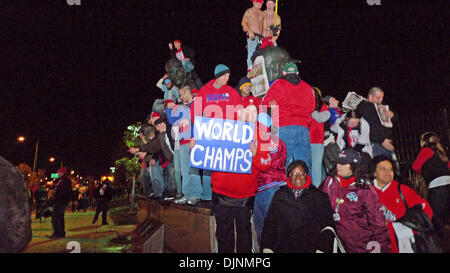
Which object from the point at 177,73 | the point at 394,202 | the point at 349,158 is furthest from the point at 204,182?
the point at 177,73

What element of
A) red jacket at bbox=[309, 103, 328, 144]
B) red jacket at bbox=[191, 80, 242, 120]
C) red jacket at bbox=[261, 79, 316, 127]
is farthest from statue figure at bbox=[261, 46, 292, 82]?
red jacket at bbox=[191, 80, 242, 120]

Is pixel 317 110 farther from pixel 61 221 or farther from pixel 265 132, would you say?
pixel 61 221

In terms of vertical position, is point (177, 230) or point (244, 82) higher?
point (244, 82)

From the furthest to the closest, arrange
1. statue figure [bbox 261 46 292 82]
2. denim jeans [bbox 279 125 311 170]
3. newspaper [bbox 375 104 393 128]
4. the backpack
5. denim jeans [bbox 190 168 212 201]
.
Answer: statue figure [bbox 261 46 292 82] → newspaper [bbox 375 104 393 128] → denim jeans [bbox 190 168 212 201] → denim jeans [bbox 279 125 311 170] → the backpack

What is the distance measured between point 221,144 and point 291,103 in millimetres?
1433

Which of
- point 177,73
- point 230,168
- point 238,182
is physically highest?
point 177,73

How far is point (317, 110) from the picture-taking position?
17.7 feet

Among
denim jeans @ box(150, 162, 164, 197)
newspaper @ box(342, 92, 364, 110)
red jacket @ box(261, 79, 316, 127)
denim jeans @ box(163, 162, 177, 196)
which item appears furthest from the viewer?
denim jeans @ box(150, 162, 164, 197)

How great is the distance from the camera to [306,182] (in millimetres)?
3605

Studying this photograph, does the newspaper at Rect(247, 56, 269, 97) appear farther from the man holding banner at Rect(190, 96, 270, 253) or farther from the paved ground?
the paved ground

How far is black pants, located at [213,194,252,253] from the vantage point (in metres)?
3.87

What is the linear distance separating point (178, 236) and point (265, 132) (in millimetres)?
2661

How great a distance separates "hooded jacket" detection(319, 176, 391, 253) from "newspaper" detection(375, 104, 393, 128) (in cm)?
234

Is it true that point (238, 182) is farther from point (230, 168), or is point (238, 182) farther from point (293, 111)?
point (293, 111)
